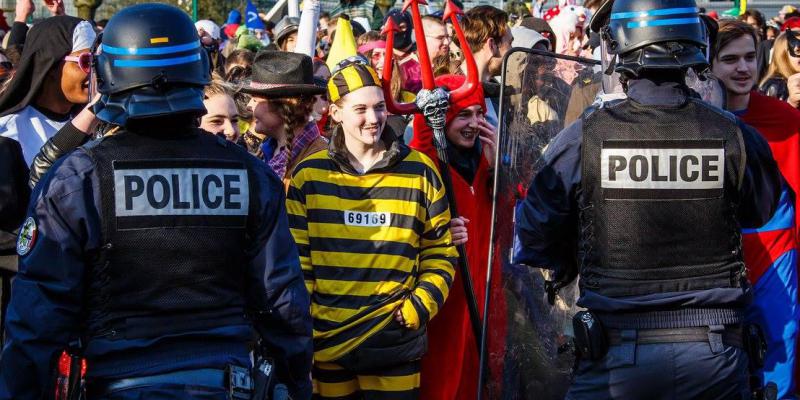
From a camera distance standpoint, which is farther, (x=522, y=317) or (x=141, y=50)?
(x=522, y=317)

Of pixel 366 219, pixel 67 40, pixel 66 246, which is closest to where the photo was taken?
pixel 66 246

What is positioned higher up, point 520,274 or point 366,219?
point 366,219

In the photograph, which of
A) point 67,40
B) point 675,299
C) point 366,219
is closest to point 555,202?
point 675,299

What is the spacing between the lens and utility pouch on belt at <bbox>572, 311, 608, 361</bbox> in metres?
4.04

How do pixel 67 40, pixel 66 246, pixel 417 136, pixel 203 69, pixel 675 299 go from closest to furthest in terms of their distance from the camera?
pixel 66 246 < pixel 203 69 < pixel 675 299 < pixel 67 40 < pixel 417 136

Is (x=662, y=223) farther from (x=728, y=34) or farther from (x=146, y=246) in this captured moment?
(x=728, y=34)

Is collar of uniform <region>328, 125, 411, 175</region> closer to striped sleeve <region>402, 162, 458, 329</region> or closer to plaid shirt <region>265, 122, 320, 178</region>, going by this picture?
striped sleeve <region>402, 162, 458, 329</region>

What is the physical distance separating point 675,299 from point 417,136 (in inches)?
87.2

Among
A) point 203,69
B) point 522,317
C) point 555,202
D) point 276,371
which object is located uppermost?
point 203,69

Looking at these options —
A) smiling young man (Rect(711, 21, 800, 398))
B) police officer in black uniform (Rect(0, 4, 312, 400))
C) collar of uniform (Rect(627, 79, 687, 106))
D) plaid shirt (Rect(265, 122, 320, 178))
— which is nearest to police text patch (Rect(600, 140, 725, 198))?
collar of uniform (Rect(627, 79, 687, 106))

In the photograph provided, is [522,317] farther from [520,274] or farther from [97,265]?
[97,265]

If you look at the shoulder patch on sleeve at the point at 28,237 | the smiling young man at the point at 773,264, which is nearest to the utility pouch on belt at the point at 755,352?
the smiling young man at the point at 773,264

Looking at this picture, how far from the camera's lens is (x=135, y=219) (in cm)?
335

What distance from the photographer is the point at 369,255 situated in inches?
201
